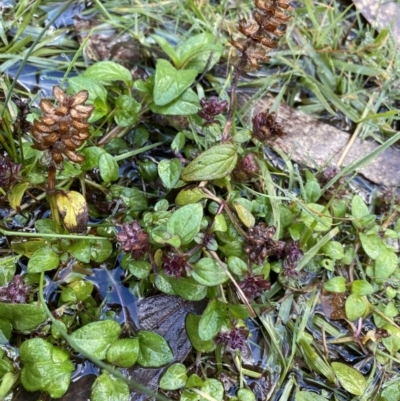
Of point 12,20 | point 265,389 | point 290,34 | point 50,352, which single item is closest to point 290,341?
point 265,389

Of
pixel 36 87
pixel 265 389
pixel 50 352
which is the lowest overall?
pixel 265 389

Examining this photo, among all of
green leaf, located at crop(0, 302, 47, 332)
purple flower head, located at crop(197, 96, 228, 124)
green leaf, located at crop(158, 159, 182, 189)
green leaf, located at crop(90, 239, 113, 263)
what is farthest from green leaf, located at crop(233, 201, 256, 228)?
green leaf, located at crop(0, 302, 47, 332)

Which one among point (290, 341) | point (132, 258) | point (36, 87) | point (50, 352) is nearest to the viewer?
point (50, 352)

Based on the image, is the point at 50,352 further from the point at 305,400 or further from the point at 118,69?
the point at 118,69

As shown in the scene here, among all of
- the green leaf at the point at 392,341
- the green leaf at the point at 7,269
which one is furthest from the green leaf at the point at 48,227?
the green leaf at the point at 392,341

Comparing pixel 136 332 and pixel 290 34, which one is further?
pixel 290 34
